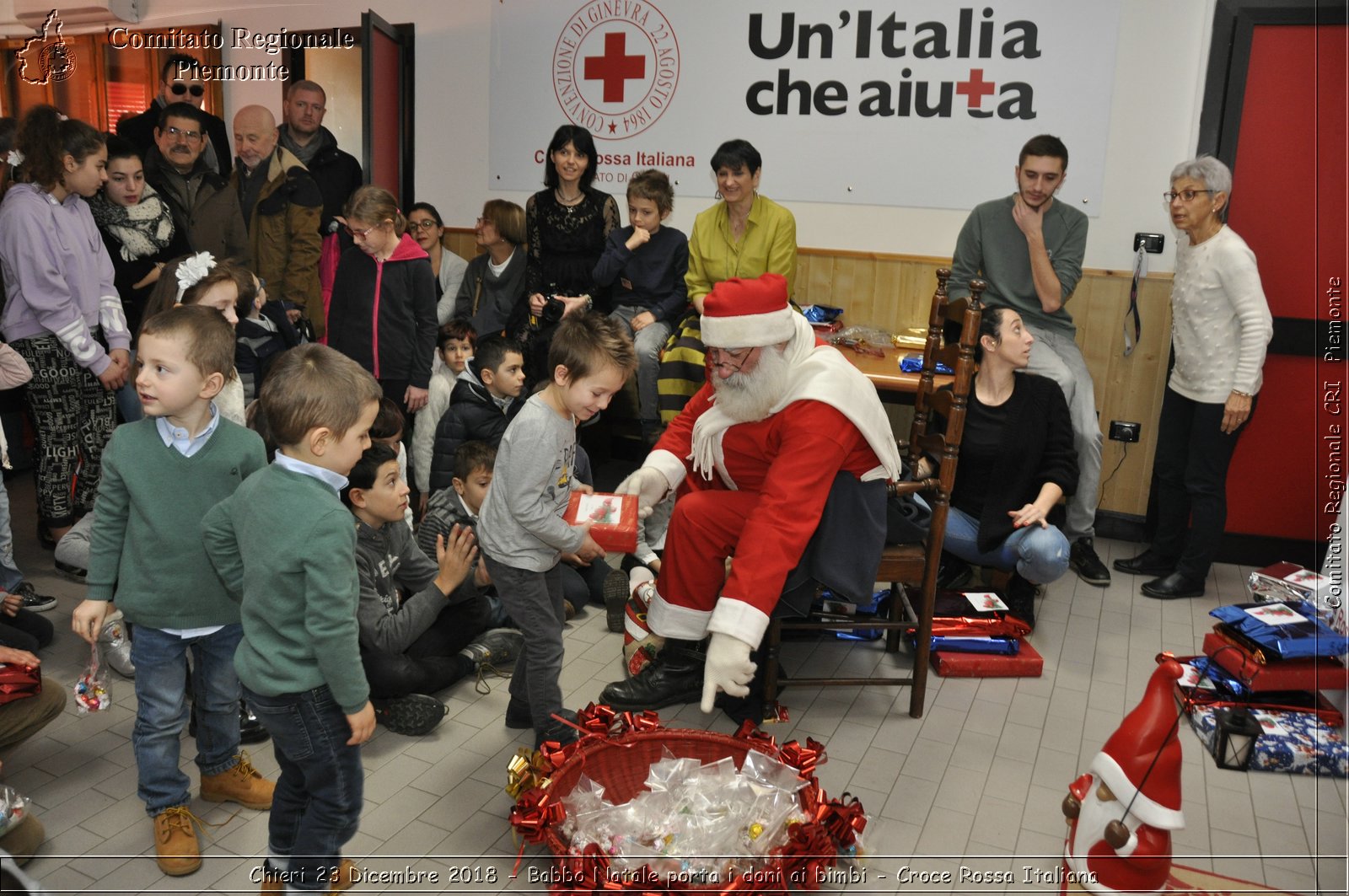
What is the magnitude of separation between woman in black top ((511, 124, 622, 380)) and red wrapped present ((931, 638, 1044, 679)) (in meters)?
2.14

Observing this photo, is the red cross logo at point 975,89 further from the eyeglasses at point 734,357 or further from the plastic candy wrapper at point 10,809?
the plastic candy wrapper at point 10,809

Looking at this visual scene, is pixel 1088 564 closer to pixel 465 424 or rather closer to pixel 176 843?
pixel 465 424

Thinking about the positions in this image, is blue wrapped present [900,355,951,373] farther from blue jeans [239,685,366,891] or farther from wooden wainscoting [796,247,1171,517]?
blue jeans [239,685,366,891]

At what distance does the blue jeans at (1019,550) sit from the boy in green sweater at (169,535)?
81.2 inches

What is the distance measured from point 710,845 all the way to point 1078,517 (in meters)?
2.40

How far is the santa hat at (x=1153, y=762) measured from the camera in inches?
59.7

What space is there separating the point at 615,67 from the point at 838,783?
12.0 ft

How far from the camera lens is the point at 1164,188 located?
4105mm

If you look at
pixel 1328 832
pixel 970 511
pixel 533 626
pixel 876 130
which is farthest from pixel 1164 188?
pixel 1328 832

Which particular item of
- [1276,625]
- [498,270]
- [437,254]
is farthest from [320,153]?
[1276,625]

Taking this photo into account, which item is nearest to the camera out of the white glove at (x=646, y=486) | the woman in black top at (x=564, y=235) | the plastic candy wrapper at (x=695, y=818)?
the plastic candy wrapper at (x=695, y=818)

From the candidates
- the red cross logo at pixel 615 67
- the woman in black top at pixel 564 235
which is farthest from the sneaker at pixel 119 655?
the red cross logo at pixel 615 67

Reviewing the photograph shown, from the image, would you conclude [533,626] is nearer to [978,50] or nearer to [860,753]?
[860,753]

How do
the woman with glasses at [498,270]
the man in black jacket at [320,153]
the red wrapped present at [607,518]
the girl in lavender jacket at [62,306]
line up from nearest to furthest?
the red wrapped present at [607,518] < the girl in lavender jacket at [62,306] < the woman with glasses at [498,270] < the man in black jacket at [320,153]
